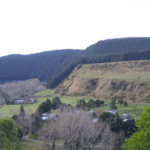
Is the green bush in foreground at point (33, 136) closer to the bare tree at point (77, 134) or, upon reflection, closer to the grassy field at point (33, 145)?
the grassy field at point (33, 145)

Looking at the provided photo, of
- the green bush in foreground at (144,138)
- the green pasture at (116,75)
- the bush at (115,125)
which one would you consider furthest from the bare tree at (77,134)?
the green pasture at (116,75)

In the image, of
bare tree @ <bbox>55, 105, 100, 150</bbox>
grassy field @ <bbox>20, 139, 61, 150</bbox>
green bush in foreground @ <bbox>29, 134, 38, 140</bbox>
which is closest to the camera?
bare tree @ <bbox>55, 105, 100, 150</bbox>

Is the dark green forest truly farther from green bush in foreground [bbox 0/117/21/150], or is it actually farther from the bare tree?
green bush in foreground [bbox 0/117/21/150]

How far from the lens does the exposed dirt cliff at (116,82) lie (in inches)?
1727

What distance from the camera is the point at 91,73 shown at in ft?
225

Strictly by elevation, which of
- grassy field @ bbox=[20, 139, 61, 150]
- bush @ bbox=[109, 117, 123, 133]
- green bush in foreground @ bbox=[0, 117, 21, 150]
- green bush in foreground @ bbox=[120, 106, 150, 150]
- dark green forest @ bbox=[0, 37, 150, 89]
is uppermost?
dark green forest @ bbox=[0, 37, 150, 89]

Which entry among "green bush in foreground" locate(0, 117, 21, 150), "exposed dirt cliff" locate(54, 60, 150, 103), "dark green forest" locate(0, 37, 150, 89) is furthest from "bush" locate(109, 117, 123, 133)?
"dark green forest" locate(0, 37, 150, 89)

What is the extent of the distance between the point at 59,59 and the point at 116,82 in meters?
102

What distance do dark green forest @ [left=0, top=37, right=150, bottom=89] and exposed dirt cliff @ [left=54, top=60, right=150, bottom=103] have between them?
50.9 ft

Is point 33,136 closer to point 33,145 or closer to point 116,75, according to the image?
point 33,145

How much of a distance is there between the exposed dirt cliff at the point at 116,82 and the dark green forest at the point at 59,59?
15519mm

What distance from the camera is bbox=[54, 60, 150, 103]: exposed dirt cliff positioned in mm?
43875

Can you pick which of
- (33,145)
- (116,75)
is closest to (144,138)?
(33,145)

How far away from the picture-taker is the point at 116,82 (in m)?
52.2
